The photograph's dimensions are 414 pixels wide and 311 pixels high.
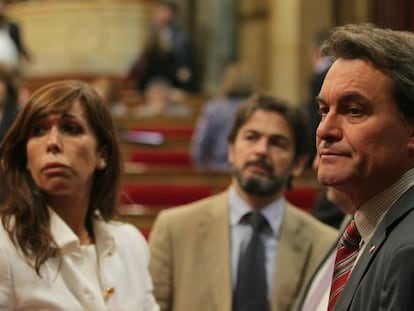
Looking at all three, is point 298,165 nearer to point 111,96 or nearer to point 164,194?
point 164,194

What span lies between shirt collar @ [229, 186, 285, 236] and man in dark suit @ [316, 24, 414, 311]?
1708 millimetres

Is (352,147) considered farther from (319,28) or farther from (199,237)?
(319,28)

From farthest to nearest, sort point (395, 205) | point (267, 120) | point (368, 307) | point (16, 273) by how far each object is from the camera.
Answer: point (267, 120), point (16, 273), point (395, 205), point (368, 307)

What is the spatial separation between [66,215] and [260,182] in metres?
1.06

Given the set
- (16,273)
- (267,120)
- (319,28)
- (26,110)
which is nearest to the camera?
(16,273)

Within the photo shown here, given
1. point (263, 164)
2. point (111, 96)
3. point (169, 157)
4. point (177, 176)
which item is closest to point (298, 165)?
point (263, 164)

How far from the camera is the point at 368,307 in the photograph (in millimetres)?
1921

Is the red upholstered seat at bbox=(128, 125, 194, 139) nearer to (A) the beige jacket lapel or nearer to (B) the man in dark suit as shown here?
(A) the beige jacket lapel

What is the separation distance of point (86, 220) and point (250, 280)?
84cm

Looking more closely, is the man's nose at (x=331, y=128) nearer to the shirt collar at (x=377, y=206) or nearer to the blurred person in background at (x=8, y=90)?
the shirt collar at (x=377, y=206)

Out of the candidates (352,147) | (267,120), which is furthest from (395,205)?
(267,120)

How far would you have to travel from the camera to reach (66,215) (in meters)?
2.99

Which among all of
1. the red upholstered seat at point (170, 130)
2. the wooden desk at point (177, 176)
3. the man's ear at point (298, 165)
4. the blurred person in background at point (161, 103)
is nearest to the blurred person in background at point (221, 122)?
the wooden desk at point (177, 176)

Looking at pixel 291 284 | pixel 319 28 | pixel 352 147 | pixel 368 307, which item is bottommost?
pixel 319 28
